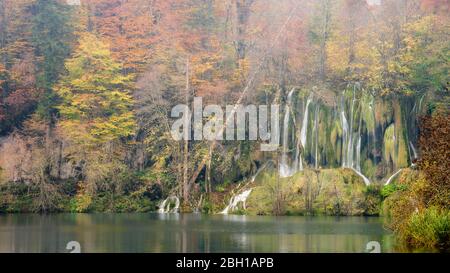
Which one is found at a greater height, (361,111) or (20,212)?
(361,111)

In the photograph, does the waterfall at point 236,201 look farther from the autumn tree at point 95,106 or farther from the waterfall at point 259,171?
the autumn tree at point 95,106

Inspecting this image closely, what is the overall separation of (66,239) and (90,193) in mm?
18200

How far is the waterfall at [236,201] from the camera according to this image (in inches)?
1730

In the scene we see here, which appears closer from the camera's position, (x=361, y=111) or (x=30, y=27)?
(x=361, y=111)

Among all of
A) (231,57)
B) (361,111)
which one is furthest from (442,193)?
(231,57)

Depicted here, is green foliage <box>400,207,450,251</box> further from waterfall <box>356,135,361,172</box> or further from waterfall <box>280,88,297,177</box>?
waterfall <box>280,88,297,177</box>

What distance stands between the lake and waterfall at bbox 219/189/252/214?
5.07 metres

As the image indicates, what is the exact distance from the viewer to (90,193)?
45344 mm

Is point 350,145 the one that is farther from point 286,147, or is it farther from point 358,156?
point 286,147

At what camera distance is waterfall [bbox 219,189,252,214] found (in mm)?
43938

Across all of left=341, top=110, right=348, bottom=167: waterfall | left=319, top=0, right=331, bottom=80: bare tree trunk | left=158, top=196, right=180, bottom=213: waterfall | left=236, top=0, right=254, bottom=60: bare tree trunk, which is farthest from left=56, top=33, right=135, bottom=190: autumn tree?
left=341, top=110, right=348, bottom=167: waterfall

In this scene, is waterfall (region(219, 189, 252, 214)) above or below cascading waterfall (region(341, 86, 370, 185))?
below

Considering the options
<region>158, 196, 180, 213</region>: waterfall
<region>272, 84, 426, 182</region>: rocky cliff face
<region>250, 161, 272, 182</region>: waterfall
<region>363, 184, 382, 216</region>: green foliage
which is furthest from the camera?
<region>250, 161, 272, 182</region>: waterfall

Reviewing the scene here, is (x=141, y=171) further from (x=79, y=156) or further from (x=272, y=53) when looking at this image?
(x=272, y=53)
